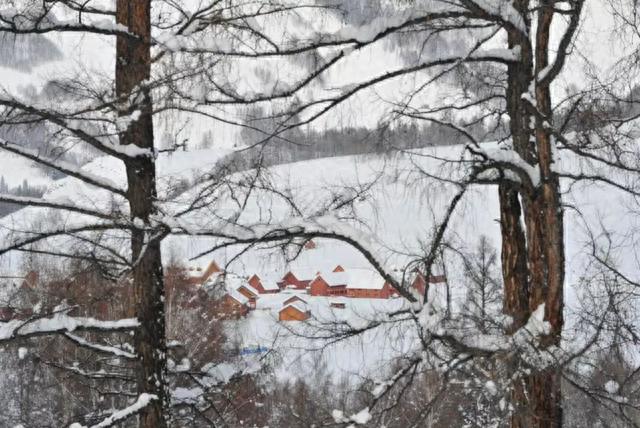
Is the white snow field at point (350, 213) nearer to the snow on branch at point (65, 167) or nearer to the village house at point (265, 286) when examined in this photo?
the snow on branch at point (65, 167)

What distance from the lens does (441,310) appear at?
3.97 m

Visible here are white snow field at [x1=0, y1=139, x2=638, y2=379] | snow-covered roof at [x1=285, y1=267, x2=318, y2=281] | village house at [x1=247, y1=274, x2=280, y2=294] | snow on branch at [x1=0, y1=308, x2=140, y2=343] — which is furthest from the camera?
snow-covered roof at [x1=285, y1=267, x2=318, y2=281]

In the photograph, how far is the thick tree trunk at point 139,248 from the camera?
4.50 metres

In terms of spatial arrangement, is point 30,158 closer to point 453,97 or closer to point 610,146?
point 453,97

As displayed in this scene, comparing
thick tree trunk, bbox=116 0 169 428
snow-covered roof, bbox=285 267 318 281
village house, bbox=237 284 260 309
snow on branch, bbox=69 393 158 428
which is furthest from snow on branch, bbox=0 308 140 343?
snow-covered roof, bbox=285 267 318 281

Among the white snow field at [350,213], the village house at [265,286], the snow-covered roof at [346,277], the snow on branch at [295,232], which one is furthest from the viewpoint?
the village house at [265,286]

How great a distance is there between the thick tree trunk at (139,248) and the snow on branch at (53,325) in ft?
0.54

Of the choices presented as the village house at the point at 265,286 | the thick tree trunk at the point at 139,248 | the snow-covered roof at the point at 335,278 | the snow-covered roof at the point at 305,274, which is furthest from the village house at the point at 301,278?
the thick tree trunk at the point at 139,248

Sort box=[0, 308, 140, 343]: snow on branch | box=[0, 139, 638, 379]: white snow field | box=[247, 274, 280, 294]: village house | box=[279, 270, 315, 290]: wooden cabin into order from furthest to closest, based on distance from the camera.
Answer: box=[279, 270, 315, 290]: wooden cabin
box=[247, 274, 280, 294]: village house
box=[0, 308, 140, 343]: snow on branch
box=[0, 139, 638, 379]: white snow field

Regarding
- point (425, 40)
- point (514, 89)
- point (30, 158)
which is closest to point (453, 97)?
point (514, 89)

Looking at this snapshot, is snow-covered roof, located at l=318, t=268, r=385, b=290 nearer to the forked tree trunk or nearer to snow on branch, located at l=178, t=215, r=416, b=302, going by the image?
the forked tree trunk

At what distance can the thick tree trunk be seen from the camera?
14.8 ft

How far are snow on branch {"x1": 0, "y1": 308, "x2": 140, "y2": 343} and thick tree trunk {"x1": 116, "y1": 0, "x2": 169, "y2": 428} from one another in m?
0.16

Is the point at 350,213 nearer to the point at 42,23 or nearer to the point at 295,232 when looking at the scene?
→ the point at 295,232
